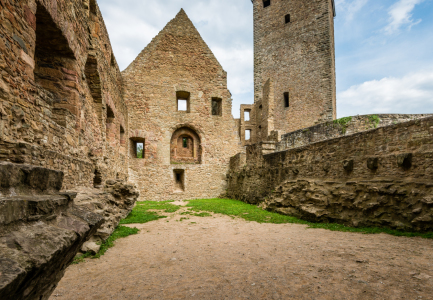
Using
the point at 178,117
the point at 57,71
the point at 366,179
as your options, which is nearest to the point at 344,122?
the point at 366,179

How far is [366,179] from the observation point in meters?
5.64

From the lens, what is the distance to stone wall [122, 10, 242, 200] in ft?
44.1

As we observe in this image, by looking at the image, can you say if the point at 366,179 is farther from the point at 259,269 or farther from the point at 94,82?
the point at 94,82

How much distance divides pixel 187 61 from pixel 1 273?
15.0m

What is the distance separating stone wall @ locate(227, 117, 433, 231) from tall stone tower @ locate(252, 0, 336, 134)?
32.1 ft

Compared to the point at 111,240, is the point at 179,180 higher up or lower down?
higher up

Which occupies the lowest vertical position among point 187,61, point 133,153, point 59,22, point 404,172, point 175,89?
point 404,172

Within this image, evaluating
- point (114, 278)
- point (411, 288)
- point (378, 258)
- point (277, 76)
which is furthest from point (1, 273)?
point (277, 76)

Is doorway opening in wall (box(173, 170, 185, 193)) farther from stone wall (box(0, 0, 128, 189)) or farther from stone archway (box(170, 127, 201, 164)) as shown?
stone wall (box(0, 0, 128, 189))

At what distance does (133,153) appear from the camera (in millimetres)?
13891

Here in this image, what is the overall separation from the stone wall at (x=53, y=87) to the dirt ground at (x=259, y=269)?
1.62m

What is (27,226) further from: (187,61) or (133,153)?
(187,61)

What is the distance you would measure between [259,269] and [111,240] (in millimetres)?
3068

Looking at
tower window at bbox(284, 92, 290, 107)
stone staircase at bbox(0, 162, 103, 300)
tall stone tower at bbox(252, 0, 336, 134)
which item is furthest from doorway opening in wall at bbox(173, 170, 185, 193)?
stone staircase at bbox(0, 162, 103, 300)
